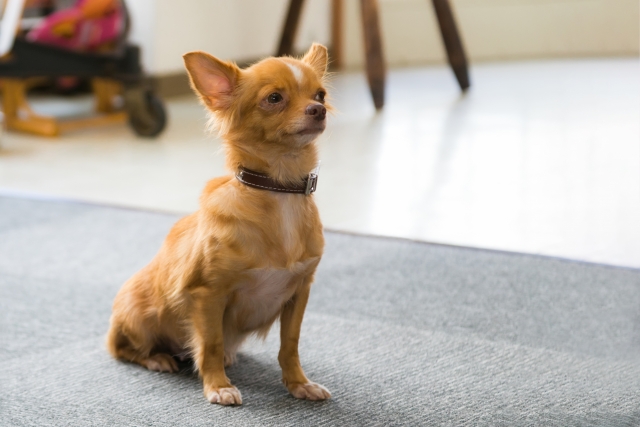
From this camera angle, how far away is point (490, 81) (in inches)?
226

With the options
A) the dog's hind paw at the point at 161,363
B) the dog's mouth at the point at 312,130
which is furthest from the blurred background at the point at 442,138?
the dog's hind paw at the point at 161,363

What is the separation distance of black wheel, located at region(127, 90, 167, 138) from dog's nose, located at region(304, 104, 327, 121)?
9.73 feet

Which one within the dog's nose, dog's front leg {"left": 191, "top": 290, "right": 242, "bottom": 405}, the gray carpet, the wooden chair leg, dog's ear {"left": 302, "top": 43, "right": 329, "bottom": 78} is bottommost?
the wooden chair leg

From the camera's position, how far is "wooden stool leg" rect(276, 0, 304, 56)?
5.00m

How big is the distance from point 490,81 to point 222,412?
15.8ft

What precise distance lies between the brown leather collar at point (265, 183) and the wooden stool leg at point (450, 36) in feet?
12.4

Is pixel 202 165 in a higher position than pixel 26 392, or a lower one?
lower

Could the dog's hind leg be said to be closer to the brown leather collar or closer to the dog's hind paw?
the dog's hind paw

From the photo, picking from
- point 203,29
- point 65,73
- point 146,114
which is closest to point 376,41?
point 146,114

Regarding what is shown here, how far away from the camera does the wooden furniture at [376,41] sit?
445cm

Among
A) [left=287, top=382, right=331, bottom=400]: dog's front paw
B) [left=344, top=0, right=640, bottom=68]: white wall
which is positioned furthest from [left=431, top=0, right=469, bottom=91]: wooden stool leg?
[left=287, top=382, right=331, bottom=400]: dog's front paw

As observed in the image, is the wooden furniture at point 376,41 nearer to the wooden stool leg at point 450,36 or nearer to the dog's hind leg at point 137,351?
the wooden stool leg at point 450,36

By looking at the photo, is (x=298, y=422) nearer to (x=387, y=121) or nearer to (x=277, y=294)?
(x=277, y=294)

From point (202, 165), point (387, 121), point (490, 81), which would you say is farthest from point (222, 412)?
point (490, 81)
